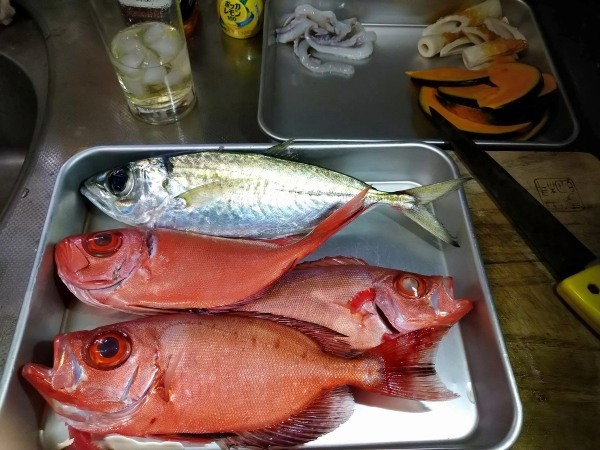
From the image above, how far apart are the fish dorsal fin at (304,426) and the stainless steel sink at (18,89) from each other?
46.5 inches

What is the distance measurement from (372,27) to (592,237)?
40.1 inches

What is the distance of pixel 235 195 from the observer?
1014mm

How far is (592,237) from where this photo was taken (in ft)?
3.77

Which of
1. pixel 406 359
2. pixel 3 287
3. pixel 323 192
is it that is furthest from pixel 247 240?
pixel 3 287

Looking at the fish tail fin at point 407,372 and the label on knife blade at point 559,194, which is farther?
the label on knife blade at point 559,194

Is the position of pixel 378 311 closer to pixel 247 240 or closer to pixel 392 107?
pixel 247 240

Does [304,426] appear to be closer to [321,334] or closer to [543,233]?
[321,334]

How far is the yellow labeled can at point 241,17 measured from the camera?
1498 mm

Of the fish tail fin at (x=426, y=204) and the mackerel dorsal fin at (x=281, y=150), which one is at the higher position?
the mackerel dorsal fin at (x=281, y=150)

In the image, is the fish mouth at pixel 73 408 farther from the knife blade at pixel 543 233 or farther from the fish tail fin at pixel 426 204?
the knife blade at pixel 543 233

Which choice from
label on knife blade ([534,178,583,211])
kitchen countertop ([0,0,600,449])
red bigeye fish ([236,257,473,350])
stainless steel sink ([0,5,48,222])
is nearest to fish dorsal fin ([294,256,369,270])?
red bigeye fish ([236,257,473,350])

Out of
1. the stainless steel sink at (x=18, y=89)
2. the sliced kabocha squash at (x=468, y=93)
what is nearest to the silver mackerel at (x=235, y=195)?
the sliced kabocha squash at (x=468, y=93)

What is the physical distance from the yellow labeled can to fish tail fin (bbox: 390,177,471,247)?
32.4 inches

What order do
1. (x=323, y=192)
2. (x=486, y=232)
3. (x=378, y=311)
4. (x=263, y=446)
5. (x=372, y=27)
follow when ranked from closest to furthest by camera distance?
1. (x=263, y=446)
2. (x=378, y=311)
3. (x=323, y=192)
4. (x=486, y=232)
5. (x=372, y=27)
